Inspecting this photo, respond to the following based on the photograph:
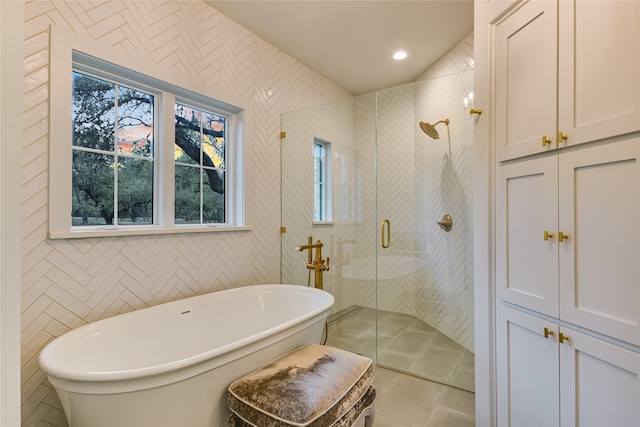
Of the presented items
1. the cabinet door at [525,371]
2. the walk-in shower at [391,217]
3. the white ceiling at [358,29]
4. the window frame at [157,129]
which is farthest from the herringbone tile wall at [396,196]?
the cabinet door at [525,371]

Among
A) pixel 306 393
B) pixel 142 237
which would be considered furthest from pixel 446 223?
pixel 142 237

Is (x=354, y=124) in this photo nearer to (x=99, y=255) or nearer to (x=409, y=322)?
(x=409, y=322)

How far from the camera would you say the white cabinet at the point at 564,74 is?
1.03 metres

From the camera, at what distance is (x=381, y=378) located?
2.39 metres

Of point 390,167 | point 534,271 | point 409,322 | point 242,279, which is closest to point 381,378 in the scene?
point 409,322

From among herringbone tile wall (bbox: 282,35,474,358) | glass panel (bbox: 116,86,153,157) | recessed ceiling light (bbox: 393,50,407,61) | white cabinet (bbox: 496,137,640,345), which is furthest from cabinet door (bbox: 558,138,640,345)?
glass panel (bbox: 116,86,153,157)

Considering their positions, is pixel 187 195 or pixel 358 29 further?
pixel 358 29

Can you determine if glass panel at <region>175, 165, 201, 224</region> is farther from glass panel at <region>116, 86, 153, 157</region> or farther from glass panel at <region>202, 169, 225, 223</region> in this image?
glass panel at <region>116, 86, 153, 157</region>

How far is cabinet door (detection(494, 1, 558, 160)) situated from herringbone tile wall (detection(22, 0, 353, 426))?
6.28 ft

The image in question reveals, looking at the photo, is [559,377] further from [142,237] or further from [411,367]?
[142,237]

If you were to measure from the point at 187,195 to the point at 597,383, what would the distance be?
8.16ft

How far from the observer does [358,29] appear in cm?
263

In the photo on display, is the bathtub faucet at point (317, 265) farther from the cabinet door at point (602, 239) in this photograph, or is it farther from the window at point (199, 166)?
the cabinet door at point (602, 239)

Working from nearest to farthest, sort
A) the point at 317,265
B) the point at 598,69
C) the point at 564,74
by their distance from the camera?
the point at 598,69 < the point at 564,74 < the point at 317,265
